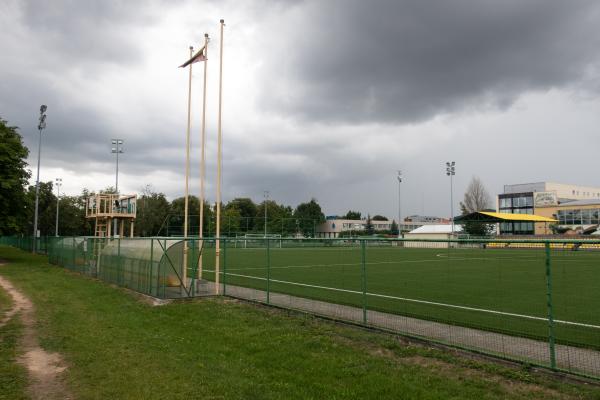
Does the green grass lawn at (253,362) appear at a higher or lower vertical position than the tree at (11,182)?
lower

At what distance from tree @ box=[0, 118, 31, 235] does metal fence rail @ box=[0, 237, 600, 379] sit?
39.6ft

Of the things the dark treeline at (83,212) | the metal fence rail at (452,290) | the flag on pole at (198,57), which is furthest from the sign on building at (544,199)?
the flag on pole at (198,57)

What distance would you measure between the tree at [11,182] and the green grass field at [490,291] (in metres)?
20.7

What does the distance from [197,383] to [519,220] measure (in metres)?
74.5

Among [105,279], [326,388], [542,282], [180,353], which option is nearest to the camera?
[326,388]

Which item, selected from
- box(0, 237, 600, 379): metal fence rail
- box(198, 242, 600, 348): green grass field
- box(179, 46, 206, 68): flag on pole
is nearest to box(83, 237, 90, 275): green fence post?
box(0, 237, 600, 379): metal fence rail

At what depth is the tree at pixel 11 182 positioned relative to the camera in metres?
33.5

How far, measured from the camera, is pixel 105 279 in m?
20.2

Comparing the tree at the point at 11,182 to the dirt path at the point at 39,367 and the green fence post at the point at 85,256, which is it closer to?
the green fence post at the point at 85,256

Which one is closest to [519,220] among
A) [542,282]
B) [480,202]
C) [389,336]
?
[480,202]

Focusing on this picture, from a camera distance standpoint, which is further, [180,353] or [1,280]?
[1,280]

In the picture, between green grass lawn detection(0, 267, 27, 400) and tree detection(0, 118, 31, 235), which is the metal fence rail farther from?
tree detection(0, 118, 31, 235)

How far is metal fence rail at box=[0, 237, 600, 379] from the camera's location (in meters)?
8.01

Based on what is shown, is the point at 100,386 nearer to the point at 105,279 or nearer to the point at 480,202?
the point at 105,279
